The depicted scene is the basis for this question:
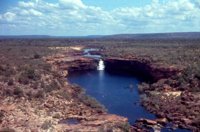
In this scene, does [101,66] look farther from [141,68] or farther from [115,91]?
[115,91]

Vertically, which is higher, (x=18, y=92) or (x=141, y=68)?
(x=18, y=92)

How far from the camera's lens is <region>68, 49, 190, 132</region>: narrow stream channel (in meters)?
40.5

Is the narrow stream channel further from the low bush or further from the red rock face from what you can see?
the low bush

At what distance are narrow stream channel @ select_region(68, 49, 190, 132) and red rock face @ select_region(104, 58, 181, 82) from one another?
202 cm

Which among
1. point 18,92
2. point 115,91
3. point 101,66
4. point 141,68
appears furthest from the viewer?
point 101,66

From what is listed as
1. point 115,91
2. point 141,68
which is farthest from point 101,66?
point 115,91

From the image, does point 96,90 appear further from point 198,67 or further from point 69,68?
point 69,68

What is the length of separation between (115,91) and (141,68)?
16.9m

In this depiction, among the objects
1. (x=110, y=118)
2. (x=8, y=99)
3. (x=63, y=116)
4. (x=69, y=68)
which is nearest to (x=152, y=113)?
(x=110, y=118)

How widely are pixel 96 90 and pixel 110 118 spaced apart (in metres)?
18.8

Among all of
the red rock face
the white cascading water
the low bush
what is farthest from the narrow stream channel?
the low bush

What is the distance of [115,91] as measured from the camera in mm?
53750

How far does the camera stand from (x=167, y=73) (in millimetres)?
55562

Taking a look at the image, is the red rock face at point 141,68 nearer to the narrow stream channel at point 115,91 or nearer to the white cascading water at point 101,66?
the white cascading water at point 101,66
